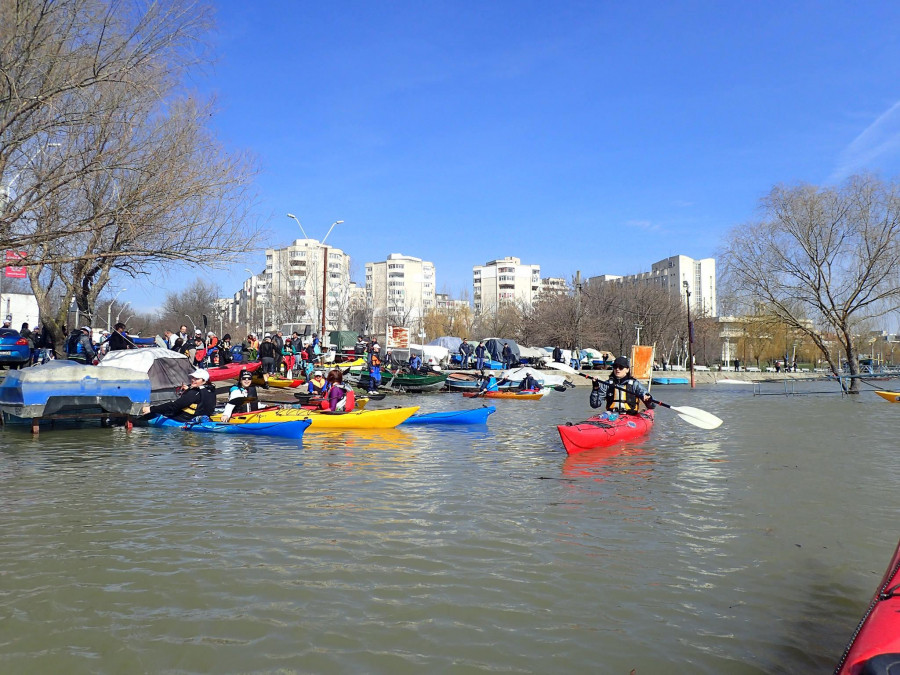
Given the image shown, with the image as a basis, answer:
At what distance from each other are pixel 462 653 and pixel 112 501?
5718 mm

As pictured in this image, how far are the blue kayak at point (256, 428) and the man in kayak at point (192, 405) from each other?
0.22 meters

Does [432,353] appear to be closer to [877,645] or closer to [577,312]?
[577,312]

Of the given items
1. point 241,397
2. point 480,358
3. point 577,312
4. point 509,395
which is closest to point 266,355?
point 241,397

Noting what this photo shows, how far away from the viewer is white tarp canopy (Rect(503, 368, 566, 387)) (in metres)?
33.4

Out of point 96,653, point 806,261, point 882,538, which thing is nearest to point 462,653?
point 96,653

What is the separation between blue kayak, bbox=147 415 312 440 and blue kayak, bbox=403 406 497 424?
305 centimetres

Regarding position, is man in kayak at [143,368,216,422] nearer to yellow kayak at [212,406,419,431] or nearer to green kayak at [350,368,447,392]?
yellow kayak at [212,406,419,431]

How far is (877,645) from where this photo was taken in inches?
119

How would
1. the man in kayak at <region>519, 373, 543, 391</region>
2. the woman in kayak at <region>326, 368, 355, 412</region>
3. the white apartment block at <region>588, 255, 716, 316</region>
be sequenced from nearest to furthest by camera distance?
the woman in kayak at <region>326, 368, 355, 412</region> < the man in kayak at <region>519, 373, 543, 391</region> < the white apartment block at <region>588, 255, 716, 316</region>

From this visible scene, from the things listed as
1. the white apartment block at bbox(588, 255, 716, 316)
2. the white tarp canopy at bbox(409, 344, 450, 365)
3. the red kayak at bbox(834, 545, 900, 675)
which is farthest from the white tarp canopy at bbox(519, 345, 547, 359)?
the white apartment block at bbox(588, 255, 716, 316)

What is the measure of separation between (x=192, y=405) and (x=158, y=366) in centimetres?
289

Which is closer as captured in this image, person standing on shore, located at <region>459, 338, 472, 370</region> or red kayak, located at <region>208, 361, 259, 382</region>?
red kayak, located at <region>208, 361, 259, 382</region>

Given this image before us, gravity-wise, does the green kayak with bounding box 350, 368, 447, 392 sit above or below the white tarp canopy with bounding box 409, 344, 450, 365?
below

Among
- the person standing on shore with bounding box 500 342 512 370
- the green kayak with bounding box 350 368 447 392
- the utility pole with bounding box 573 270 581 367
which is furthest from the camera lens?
the utility pole with bounding box 573 270 581 367
